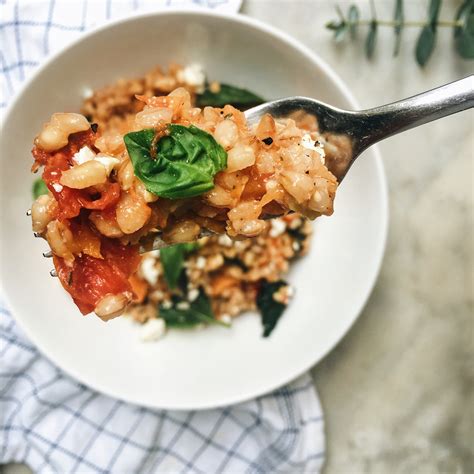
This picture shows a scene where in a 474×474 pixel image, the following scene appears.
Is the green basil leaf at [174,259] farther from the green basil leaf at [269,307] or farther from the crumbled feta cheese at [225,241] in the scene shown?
the green basil leaf at [269,307]

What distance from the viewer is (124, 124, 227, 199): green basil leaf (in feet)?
5.64

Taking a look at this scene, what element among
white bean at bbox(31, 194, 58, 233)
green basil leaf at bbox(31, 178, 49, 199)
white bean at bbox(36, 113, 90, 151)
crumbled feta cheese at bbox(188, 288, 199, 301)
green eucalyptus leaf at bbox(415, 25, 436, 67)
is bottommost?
crumbled feta cheese at bbox(188, 288, 199, 301)

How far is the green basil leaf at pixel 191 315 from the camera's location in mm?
2918

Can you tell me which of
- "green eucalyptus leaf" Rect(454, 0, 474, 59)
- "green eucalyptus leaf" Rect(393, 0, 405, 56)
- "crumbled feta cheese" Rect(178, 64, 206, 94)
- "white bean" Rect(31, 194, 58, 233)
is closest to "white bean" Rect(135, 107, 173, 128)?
"white bean" Rect(31, 194, 58, 233)

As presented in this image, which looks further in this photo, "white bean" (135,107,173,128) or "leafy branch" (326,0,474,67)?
"leafy branch" (326,0,474,67)

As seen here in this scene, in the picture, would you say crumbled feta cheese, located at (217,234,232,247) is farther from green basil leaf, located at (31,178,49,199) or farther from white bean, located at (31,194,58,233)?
white bean, located at (31,194,58,233)

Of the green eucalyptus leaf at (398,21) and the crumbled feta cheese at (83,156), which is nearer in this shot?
the crumbled feta cheese at (83,156)

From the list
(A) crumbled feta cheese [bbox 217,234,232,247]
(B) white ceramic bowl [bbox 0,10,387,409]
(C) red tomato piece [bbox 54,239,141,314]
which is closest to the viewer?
(C) red tomato piece [bbox 54,239,141,314]

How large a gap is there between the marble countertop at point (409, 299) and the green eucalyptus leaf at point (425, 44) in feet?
0.28

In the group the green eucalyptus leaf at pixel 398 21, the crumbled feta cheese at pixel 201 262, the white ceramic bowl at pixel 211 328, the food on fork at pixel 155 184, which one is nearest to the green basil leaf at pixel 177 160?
the food on fork at pixel 155 184

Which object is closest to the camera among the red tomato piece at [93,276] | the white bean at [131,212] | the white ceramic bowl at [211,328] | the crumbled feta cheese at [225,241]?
the white bean at [131,212]

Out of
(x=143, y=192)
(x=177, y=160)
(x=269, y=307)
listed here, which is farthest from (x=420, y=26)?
(x=143, y=192)

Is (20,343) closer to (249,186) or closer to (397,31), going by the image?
(249,186)

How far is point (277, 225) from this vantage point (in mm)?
2871
